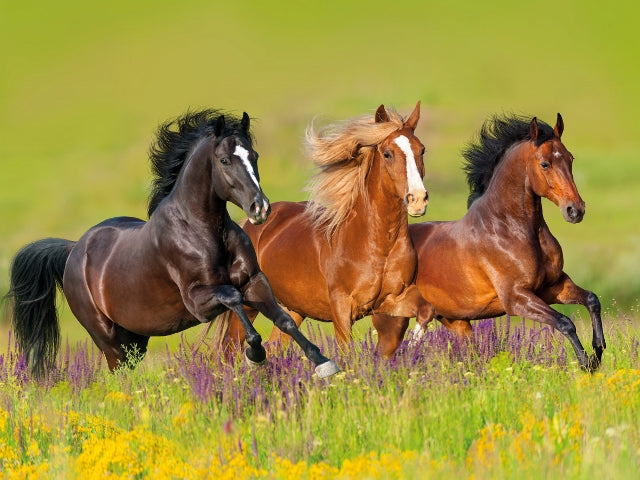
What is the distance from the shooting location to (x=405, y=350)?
816cm

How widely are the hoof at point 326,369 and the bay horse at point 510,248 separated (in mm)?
1665

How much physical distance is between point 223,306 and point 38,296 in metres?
3.37

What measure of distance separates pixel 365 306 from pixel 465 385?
6.24ft

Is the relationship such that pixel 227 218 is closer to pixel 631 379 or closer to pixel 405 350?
pixel 405 350

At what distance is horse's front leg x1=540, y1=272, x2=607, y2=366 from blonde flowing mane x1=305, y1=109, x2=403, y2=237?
1.77 meters

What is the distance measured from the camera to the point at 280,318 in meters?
7.16

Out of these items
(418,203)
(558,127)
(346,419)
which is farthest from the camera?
(558,127)

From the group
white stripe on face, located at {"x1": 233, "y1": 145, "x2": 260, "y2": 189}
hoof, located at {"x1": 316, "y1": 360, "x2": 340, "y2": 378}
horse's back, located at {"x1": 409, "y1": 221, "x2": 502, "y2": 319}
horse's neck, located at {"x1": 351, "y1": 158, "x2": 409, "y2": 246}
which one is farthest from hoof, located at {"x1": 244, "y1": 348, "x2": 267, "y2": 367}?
horse's back, located at {"x1": 409, "y1": 221, "x2": 502, "y2": 319}

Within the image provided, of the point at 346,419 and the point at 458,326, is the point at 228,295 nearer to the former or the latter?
the point at 346,419

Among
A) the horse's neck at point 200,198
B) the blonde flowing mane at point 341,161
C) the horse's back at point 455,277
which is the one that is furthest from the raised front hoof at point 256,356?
the horse's back at point 455,277

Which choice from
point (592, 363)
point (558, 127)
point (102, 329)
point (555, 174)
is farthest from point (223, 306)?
point (558, 127)

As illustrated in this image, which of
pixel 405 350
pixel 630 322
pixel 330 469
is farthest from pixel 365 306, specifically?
pixel 330 469

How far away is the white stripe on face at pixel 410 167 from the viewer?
7801mm

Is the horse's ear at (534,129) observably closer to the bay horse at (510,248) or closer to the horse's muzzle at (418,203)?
the bay horse at (510,248)
